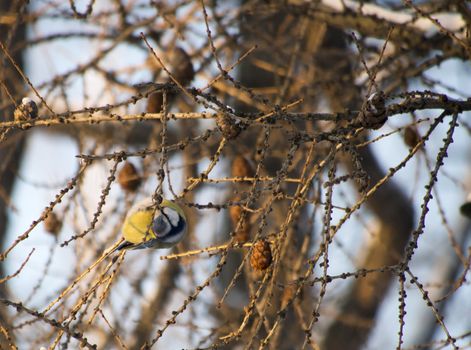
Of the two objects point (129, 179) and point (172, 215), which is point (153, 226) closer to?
point (172, 215)

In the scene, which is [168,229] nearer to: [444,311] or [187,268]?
[187,268]

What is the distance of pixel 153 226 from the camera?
5.12ft

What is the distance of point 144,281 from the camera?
347 cm

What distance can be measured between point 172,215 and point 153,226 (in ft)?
0.15

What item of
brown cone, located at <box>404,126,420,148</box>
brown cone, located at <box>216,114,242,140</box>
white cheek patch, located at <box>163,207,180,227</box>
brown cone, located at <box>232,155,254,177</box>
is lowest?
white cheek patch, located at <box>163,207,180,227</box>

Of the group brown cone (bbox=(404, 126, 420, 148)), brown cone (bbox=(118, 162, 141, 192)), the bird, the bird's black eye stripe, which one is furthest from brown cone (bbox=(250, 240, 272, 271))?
brown cone (bbox=(118, 162, 141, 192))

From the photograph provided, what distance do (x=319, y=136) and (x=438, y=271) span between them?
4918mm

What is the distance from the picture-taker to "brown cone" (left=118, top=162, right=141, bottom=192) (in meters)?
2.44

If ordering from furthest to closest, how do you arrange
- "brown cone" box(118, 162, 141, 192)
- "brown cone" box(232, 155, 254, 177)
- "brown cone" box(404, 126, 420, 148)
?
"brown cone" box(118, 162, 141, 192) → "brown cone" box(232, 155, 254, 177) → "brown cone" box(404, 126, 420, 148)

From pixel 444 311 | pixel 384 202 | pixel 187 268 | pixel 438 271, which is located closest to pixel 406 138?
pixel 187 268

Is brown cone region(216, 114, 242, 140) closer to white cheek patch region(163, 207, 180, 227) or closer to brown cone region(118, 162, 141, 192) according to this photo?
white cheek patch region(163, 207, 180, 227)

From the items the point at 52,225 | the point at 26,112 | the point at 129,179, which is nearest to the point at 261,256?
the point at 26,112

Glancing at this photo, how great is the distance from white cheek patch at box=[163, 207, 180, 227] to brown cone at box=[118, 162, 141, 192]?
86 centimetres

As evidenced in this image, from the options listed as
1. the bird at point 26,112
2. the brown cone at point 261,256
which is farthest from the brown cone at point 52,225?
the brown cone at point 261,256
